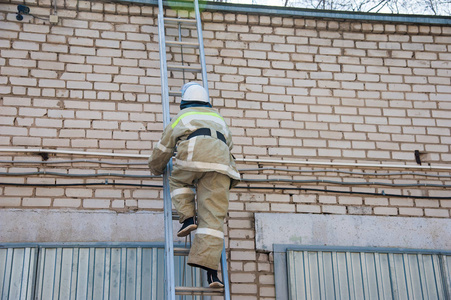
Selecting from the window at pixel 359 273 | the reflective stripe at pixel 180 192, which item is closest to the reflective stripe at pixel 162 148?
the reflective stripe at pixel 180 192

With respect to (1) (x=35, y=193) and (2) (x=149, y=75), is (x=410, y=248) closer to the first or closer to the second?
(2) (x=149, y=75)

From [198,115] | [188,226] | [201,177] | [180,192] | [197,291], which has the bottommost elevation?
[197,291]

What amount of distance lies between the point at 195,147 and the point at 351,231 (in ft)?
6.50

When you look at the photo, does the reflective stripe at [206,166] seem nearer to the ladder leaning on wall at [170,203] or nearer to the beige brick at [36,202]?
the ladder leaning on wall at [170,203]

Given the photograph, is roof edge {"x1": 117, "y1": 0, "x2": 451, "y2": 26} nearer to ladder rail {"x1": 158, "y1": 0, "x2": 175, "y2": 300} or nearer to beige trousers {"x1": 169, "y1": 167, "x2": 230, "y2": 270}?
ladder rail {"x1": 158, "y1": 0, "x2": 175, "y2": 300}

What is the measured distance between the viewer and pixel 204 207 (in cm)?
390

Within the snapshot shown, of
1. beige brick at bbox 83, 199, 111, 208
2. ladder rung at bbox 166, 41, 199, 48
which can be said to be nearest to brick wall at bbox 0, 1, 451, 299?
beige brick at bbox 83, 199, 111, 208

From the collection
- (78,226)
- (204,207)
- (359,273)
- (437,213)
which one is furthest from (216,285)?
(437,213)

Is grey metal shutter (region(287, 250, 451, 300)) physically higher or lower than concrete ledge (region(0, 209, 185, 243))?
lower

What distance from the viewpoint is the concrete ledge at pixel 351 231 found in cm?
506

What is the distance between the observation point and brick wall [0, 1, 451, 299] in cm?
503

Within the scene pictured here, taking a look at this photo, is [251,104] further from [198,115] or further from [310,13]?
[198,115]

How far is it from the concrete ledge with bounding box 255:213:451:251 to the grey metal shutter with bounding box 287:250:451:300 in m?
0.13

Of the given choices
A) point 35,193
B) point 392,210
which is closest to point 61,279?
point 35,193
